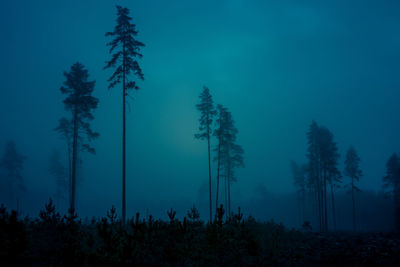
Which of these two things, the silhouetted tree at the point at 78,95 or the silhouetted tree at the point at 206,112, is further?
the silhouetted tree at the point at 206,112

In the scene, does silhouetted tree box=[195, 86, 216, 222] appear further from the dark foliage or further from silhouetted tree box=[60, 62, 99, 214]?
the dark foliage

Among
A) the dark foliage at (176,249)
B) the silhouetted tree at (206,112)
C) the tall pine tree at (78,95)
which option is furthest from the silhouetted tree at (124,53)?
the dark foliage at (176,249)

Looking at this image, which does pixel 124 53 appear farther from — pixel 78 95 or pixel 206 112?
pixel 206 112

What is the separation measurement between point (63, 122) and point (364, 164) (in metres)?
235

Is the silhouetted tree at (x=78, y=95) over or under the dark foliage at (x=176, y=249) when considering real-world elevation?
over

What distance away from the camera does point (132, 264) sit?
18.1ft

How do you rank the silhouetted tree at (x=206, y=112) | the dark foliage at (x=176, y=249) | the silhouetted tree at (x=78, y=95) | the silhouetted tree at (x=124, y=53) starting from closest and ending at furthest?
the dark foliage at (x=176, y=249)
the silhouetted tree at (x=124, y=53)
the silhouetted tree at (x=78, y=95)
the silhouetted tree at (x=206, y=112)

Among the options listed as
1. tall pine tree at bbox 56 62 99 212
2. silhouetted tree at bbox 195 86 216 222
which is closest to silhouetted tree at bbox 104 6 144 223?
→ tall pine tree at bbox 56 62 99 212

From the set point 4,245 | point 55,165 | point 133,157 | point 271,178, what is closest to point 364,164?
point 271,178

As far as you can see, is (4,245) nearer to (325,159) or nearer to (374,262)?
(374,262)

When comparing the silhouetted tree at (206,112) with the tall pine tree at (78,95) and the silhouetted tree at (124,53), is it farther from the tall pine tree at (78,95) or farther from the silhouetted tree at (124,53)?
the tall pine tree at (78,95)

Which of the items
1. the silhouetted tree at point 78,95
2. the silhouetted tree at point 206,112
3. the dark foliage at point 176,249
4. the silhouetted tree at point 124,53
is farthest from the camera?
the silhouetted tree at point 206,112

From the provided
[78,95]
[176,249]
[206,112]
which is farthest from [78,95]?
[176,249]

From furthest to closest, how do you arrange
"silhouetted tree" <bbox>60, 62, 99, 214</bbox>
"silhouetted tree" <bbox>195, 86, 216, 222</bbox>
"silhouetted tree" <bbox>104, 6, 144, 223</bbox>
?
"silhouetted tree" <bbox>195, 86, 216, 222</bbox> → "silhouetted tree" <bbox>60, 62, 99, 214</bbox> → "silhouetted tree" <bbox>104, 6, 144, 223</bbox>
